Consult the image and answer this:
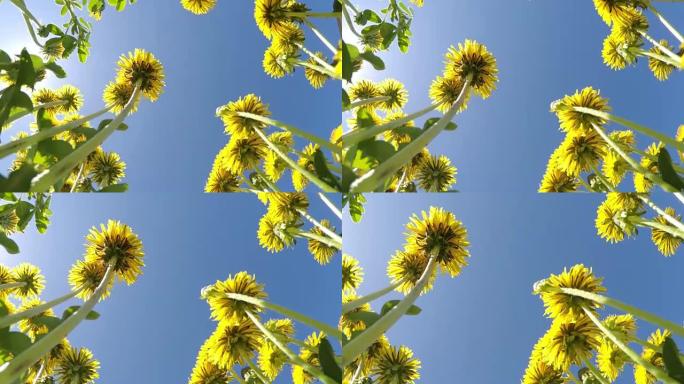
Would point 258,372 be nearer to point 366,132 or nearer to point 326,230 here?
point 326,230

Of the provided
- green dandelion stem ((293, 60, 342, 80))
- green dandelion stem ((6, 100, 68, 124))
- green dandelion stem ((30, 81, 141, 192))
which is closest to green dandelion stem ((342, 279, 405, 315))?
green dandelion stem ((293, 60, 342, 80))

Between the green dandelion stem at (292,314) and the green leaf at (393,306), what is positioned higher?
the green leaf at (393,306)

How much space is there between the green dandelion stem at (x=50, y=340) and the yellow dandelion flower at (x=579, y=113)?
2.34 ft

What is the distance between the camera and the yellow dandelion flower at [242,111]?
0.81 meters

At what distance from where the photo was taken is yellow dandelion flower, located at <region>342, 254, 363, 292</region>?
0.77m

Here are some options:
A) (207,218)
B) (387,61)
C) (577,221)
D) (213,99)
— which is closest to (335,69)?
(387,61)

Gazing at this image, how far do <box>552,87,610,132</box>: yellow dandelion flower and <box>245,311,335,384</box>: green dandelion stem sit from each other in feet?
1.69

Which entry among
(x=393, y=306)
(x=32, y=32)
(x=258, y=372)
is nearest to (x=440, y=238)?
(x=393, y=306)

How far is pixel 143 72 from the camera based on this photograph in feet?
2.81

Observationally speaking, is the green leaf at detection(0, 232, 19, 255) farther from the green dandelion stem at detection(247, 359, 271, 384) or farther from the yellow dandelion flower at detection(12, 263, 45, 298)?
the green dandelion stem at detection(247, 359, 271, 384)

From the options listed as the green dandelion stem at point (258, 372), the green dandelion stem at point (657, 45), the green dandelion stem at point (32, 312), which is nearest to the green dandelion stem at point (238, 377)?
the green dandelion stem at point (258, 372)

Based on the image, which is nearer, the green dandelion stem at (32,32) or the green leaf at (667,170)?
the green leaf at (667,170)

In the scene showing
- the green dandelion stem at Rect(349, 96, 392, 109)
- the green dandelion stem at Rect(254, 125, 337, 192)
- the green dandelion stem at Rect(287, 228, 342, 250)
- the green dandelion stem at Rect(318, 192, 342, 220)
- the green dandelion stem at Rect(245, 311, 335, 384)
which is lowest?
the green dandelion stem at Rect(245, 311, 335, 384)

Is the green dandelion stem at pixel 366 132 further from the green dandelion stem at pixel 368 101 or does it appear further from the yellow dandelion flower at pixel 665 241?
the yellow dandelion flower at pixel 665 241
